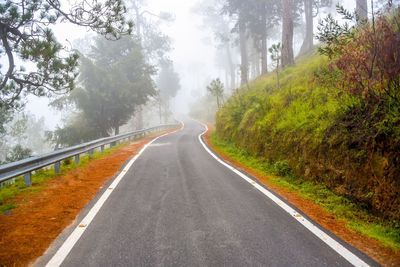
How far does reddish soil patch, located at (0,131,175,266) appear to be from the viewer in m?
4.28

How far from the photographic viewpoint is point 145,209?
5.82m

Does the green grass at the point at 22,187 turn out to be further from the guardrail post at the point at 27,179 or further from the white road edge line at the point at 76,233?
the white road edge line at the point at 76,233

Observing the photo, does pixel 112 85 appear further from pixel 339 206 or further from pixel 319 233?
pixel 319 233

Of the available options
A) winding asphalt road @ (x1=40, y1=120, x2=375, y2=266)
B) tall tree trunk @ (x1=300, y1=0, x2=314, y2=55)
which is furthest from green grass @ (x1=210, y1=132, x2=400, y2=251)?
tall tree trunk @ (x1=300, y1=0, x2=314, y2=55)

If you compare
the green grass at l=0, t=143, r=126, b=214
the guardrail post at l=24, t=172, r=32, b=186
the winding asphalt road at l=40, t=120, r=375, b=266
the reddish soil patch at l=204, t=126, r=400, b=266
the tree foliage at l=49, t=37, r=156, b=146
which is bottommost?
the reddish soil patch at l=204, t=126, r=400, b=266

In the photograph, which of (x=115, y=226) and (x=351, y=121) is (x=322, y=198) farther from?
(x=115, y=226)

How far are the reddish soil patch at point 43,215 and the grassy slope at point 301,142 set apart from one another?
4.74m

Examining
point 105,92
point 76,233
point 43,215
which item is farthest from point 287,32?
point 76,233

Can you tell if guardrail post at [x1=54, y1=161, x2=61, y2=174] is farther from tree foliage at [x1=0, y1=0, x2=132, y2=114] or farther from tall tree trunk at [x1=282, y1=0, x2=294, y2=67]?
tall tree trunk at [x1=282, y1=0, x2=294, y2=67]

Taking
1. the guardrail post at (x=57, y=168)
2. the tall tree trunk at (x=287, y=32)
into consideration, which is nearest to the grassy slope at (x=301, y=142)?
the tall tree trunk at (x=287, y=32)

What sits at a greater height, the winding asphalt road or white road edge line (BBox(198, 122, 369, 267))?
the winding asphalt road

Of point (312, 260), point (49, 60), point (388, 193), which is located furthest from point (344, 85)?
point (49, 60)

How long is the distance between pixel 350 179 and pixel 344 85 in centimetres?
241

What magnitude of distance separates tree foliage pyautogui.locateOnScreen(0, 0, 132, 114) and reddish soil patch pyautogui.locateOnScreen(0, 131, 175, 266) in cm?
378
